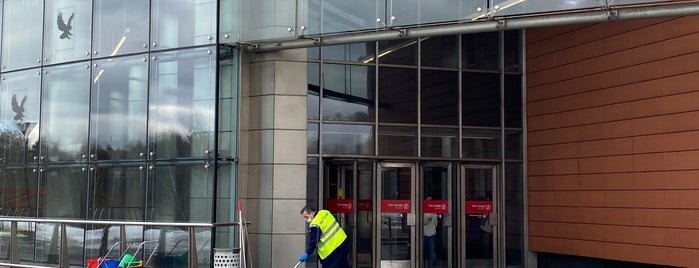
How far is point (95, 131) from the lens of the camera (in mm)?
15516

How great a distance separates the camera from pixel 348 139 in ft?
52.4

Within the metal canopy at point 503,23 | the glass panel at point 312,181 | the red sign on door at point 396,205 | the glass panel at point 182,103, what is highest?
the metal canopy at point 503,23

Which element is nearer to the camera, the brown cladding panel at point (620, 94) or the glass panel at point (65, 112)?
the brown cladding panel at point (620, 94)

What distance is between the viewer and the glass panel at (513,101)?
56.5 ft

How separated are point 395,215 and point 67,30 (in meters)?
7.35

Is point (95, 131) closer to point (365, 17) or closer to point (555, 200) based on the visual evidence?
point (365, 17)

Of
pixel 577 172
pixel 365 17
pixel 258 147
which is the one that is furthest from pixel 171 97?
pixel 577 172

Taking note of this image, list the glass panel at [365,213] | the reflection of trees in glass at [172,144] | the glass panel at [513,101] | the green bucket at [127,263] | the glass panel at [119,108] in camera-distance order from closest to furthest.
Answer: the green bucket at [127,263]
the reflection of trees in glass at [172,144]
the glass panel at [119,108]
the glass panel at [365,213]
the glass panel at [513,101]

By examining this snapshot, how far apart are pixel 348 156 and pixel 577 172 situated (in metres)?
4.33

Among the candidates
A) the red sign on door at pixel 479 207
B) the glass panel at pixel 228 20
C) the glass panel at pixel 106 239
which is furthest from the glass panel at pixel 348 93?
the glass panel at pixel 106 239

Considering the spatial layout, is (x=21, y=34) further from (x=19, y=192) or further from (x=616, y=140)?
(x=616, y=140)

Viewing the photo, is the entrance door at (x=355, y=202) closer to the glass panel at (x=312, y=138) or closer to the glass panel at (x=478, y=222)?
the glass panel at (x=312, y=138)

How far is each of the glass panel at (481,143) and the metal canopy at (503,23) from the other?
14.6 feet

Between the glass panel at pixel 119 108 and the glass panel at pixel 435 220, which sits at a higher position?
the glass panel at pixel 119 108
